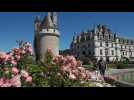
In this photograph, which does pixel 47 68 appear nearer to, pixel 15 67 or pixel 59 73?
pixel 59 73

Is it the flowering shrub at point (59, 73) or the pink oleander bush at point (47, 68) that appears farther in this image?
the flowering shrub at point (59, 73)

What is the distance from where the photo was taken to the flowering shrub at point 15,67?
7.98 ft

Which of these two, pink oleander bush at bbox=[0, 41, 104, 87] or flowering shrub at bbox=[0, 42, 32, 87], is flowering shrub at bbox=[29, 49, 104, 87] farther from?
flowering shrub at bbox=[0, 42, 32, 87]

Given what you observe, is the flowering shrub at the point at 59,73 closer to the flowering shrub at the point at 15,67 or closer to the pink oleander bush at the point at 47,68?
the pink oleander bush at the point at 47,68

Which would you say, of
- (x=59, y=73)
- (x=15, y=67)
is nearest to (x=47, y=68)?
(x=59, y=73)

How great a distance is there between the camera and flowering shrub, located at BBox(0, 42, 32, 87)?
2.43m

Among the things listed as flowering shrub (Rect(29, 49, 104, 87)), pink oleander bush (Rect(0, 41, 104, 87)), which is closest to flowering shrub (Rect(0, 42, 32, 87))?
pink oleander bush (Rect(0, 41, 104, 87))

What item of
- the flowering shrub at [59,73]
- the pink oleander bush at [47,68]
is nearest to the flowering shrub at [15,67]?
the pink oleander bush at [47,68]

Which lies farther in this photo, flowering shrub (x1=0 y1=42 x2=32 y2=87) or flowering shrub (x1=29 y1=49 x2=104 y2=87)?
flowering shrub (x1=29 y1=49 x2=104 y2=87)

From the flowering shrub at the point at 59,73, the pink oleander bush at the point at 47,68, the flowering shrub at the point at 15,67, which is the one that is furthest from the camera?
the flowering shrub at the point at 59,73

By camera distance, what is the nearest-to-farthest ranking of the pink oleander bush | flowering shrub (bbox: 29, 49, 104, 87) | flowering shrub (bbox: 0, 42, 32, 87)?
flowering shrub (bbox: 0, 42, 32, 87) → the pink oleander bush → flowering shrub (bbox: 29, 49, 104, 87)
